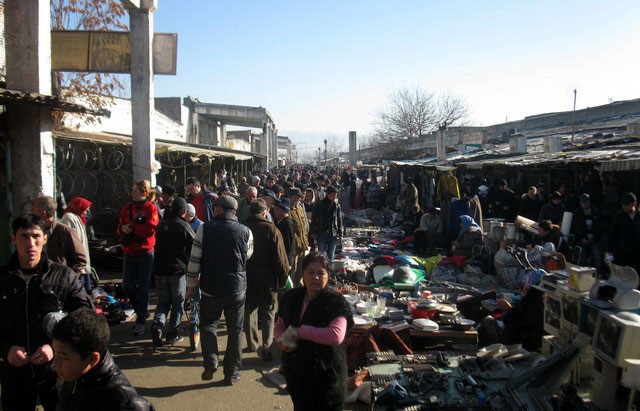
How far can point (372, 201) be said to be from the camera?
2334 centimetres

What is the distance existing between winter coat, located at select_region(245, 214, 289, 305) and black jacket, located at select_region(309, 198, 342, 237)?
3.77m

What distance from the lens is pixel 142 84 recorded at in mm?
10516

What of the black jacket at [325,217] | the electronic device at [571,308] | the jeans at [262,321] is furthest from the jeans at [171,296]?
the electronic device at [571,308]

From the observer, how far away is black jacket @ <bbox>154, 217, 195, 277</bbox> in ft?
21.1

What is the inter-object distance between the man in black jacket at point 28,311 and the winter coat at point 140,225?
3.48 metres

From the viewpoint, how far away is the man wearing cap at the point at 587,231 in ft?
31.5

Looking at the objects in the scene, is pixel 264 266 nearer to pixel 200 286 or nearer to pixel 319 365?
pixel 200 286

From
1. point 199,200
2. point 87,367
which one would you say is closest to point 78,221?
point 199,200

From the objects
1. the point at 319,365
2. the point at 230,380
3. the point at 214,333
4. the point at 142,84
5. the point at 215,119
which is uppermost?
the point at 215,119

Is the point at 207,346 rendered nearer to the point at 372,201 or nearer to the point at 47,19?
the point at 47,19

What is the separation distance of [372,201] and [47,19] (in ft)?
57.3

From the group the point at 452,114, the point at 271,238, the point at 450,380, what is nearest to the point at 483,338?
the point at 450,380

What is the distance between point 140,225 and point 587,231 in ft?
25.9

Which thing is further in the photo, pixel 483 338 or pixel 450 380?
pixel 483 338
